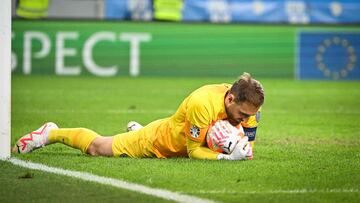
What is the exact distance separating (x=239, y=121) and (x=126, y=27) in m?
15.0

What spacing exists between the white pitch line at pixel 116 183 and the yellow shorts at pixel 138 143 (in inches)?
35.6

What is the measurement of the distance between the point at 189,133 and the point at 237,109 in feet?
1.57

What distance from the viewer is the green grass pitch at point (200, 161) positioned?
739cm

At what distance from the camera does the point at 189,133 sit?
8.77 meters

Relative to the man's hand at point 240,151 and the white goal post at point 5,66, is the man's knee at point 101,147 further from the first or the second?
the man's hand at point 240,151

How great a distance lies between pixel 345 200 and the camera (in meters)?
7.14

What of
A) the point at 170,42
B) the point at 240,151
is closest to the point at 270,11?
the point at 170,42

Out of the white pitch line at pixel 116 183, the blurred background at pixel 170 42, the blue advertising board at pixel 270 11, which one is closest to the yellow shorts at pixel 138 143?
the white pitch line at pixel 116 183

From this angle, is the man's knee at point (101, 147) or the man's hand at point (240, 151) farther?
the man's knee at point (101, 147)

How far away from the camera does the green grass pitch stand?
24.2 feet

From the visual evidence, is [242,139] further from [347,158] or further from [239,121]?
[347,158]

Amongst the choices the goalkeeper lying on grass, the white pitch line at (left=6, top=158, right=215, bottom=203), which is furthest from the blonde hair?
the white pitch line at (left=6, top=158, right=215, bottom=203)

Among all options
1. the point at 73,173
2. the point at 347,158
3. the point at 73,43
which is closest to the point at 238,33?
the point at 73,43

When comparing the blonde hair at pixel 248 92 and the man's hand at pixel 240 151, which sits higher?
the blonde hair at pixel 248 92
